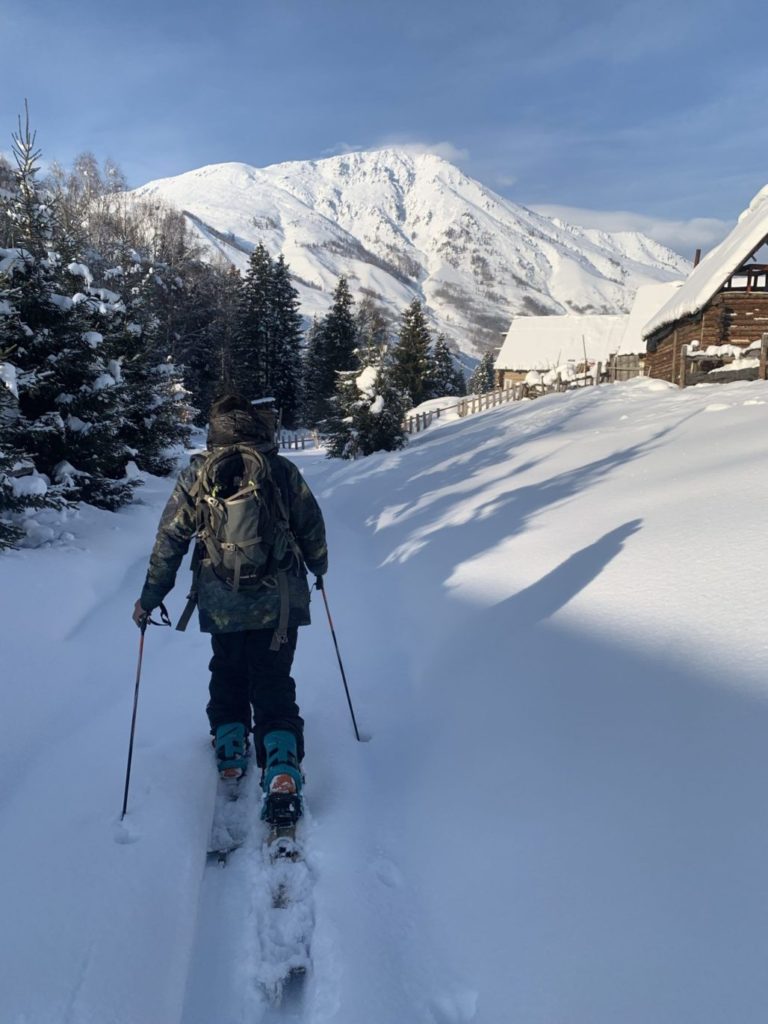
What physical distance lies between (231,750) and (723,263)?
23280 mm

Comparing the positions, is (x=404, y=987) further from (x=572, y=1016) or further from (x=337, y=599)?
(x=337, y=599)

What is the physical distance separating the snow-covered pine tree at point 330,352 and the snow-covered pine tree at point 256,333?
4414mm

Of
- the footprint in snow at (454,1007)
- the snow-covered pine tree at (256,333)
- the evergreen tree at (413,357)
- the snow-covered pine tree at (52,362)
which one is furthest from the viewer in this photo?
the evergreen tree at (413,357)

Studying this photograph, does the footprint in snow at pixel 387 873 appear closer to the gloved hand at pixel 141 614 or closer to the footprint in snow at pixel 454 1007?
the footprint in snow at pixel 454 1007

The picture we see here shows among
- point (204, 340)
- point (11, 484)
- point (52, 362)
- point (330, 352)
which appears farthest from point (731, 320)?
point (204, 340)

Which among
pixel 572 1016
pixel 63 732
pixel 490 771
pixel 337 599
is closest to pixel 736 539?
pixel 490 771

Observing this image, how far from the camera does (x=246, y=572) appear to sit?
3.21m

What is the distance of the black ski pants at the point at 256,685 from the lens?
129 inches

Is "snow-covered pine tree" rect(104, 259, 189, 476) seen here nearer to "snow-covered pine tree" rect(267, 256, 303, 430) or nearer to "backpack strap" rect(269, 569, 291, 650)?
"backpack strap" rect(269, 569, 291, 650)

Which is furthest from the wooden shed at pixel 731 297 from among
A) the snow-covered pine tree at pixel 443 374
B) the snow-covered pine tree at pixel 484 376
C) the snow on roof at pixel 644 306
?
the snow-covered pine tree at pixel 484 376

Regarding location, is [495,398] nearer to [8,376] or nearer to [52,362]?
[52,362]

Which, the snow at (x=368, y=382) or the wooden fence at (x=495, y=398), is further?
the wooden fence at (x=495, y=398)

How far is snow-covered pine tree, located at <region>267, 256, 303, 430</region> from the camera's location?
4281 cm

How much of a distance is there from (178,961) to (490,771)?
1.73 m
